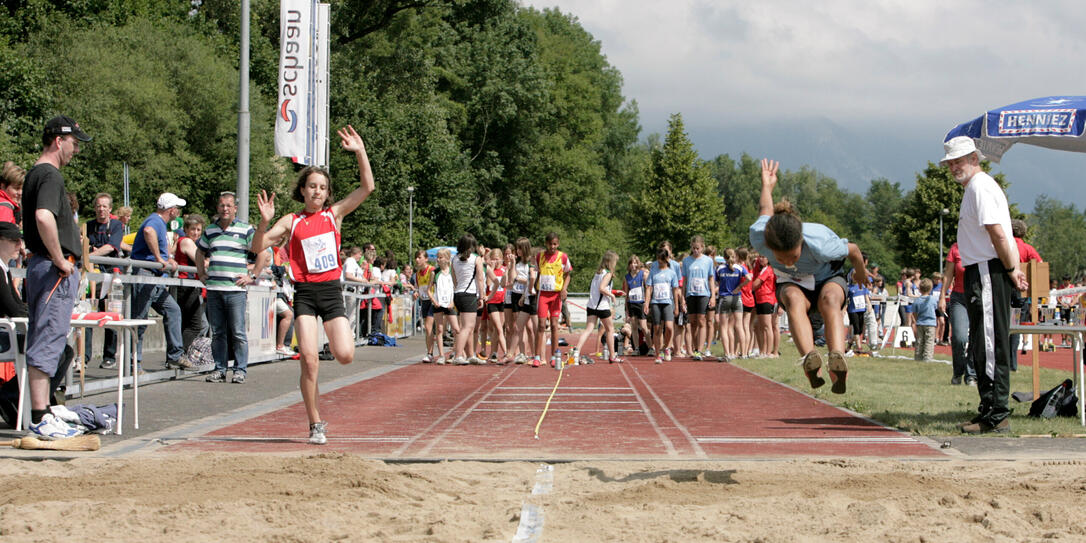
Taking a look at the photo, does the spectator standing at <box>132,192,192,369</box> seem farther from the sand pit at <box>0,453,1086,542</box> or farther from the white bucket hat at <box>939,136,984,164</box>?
the white bucket hat at <box>939,136,984,164</box>

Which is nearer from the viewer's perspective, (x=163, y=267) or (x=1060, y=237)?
(x=163, y=267)

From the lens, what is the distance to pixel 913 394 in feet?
37.8

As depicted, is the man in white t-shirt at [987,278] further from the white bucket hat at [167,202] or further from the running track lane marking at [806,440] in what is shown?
the white bucket hat at [167,202]

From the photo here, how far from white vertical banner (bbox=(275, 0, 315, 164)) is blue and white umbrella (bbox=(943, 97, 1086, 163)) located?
42.1ft

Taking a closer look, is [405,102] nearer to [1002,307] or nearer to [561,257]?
[561,257]

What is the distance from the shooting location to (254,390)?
11797mm

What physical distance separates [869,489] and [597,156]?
64140mm

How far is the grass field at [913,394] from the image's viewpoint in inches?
341

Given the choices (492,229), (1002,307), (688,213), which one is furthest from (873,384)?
(688,213)

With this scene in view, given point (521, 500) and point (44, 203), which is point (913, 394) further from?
point (44, 203)

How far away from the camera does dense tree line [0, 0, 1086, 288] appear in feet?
134

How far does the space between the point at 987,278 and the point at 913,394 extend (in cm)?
330

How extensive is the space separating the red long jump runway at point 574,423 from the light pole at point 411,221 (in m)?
31.6

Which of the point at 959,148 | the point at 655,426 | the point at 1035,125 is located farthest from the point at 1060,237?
the point at 655,426
